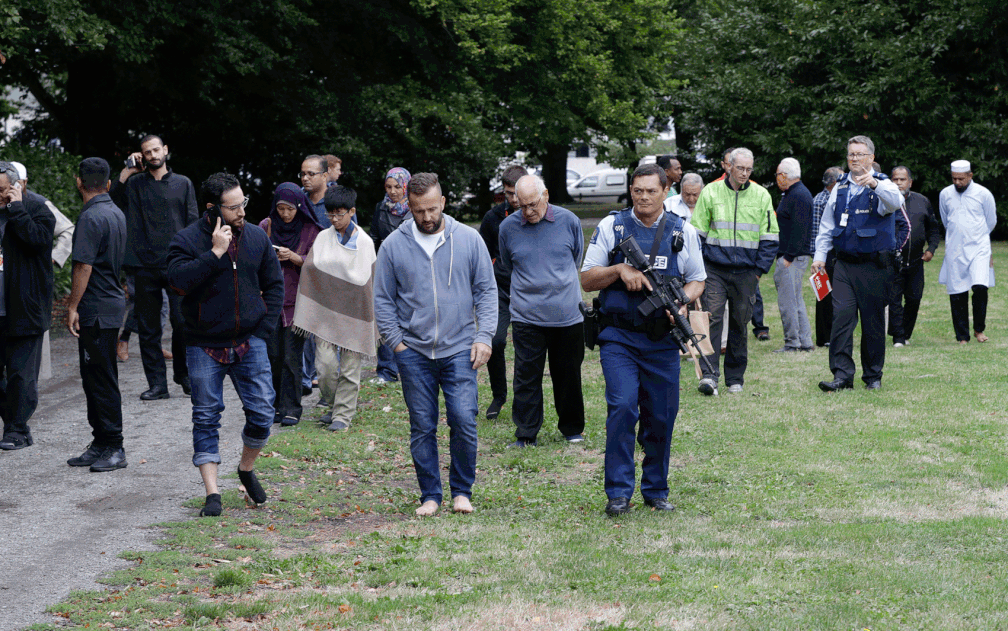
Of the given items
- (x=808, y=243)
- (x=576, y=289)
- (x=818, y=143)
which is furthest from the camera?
(x=818, y=143)

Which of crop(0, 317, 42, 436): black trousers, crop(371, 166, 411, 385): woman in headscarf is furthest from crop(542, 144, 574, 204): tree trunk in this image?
crop(0, 317, 42, 436): black trousers

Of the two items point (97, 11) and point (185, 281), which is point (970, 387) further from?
point (97, 11)

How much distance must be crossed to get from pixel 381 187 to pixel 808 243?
40.6 feet

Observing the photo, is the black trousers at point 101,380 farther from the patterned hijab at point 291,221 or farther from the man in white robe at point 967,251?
the man in white robe at point 967,251

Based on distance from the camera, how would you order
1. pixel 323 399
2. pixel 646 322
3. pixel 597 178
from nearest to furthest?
pixel 646 322
pixel 323 399
pixel 597 178

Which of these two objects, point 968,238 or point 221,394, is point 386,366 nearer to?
point 221,394

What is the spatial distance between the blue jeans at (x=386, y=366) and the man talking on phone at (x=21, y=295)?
3.77m

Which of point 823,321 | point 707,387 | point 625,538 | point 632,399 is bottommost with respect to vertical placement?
point 625,538

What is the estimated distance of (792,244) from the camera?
1288cm

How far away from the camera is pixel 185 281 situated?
258 inches

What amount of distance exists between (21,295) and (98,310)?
944 mm

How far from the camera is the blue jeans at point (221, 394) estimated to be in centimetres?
671

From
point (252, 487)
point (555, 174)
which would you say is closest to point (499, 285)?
point (252, 487)

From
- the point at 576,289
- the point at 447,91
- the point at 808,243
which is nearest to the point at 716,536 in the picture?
the point at 576,289
